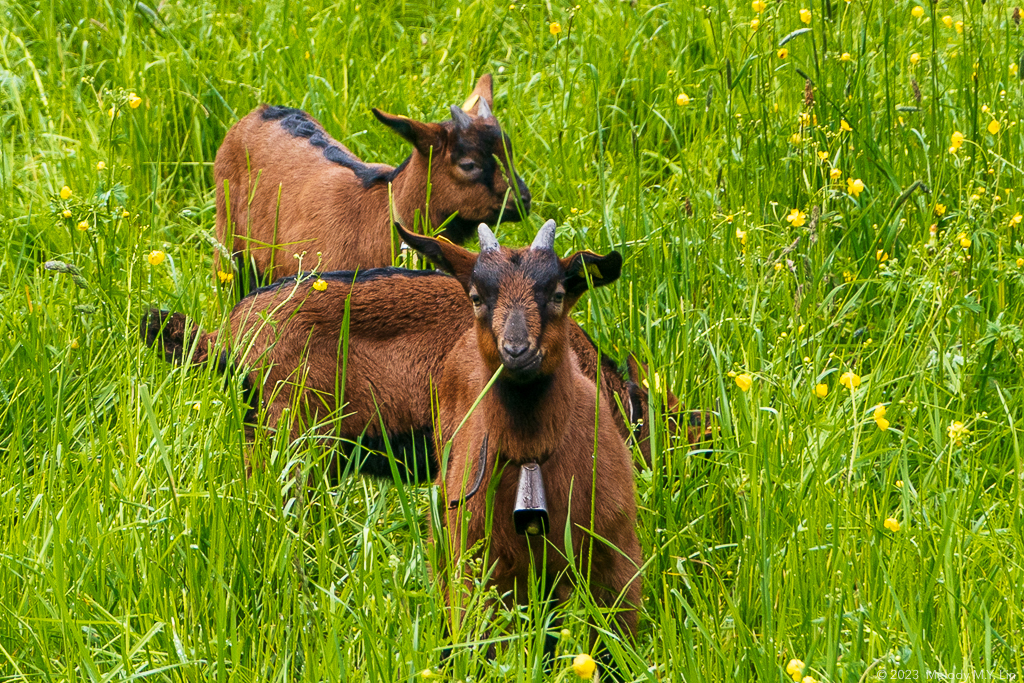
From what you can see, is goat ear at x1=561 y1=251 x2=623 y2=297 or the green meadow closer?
the green meadow

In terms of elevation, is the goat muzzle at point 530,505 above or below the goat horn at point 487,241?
below

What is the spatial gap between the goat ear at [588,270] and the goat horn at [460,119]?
190 cm

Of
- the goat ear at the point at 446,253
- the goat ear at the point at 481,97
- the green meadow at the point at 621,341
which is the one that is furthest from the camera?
the goat ear at the point at 481,97

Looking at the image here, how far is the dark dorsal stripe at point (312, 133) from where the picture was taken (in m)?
5.92

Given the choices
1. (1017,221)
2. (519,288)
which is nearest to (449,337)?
(519,288)

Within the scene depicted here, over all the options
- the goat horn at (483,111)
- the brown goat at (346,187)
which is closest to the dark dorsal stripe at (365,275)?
the brown goat at (346,187)

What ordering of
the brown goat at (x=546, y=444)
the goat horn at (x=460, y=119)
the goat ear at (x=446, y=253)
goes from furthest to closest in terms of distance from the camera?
the goat horn at (x=460, y=119)
the goat ear at (x=446, y=253)
the brown goat at (x=546, y=444)

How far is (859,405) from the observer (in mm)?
4039

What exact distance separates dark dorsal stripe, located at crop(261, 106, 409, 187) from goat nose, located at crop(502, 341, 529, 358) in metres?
2.87

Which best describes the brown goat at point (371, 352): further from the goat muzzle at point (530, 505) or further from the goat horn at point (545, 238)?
the goat muzzle at point (530, 505)

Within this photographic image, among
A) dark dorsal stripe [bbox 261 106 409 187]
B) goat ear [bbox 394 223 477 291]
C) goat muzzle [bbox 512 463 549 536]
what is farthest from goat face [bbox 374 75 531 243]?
goat muzzle [bbox 512 463 549 536]

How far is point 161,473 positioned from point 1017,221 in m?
3.24

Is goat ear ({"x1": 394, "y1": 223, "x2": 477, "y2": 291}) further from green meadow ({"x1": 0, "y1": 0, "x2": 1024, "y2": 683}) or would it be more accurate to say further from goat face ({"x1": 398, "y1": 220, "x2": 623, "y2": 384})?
green meadow ({"x1": 0, "y1": 0, "x2": 1024, "y2": 683})

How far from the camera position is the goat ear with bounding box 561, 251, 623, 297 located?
3.36 metres
